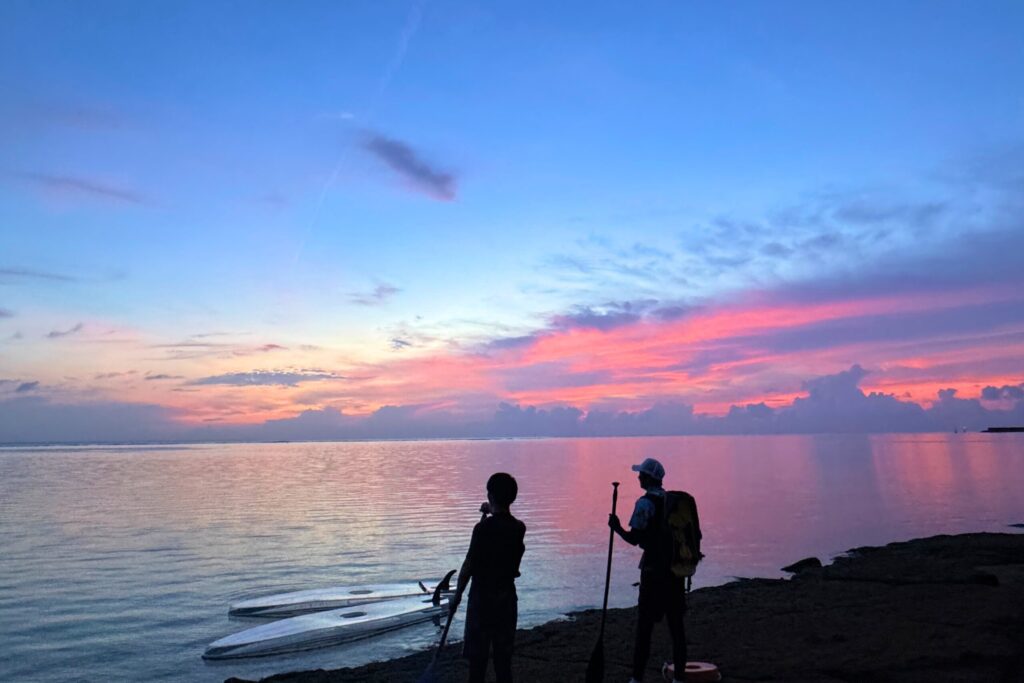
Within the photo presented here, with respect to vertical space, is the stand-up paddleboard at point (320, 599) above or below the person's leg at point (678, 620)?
Result: below

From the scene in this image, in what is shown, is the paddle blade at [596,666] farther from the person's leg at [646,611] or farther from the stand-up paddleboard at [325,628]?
the stand-up paddleboard at [325,628]

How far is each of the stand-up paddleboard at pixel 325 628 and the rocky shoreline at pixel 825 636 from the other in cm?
322

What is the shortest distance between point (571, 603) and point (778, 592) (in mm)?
5703

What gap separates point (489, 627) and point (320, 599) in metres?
15.7

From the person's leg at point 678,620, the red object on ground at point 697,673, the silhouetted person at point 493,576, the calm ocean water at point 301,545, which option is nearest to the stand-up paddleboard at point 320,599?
the calm ocean water at point 301,545

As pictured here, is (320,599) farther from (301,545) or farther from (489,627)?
(489,627)

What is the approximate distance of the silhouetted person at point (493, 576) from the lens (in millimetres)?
7135

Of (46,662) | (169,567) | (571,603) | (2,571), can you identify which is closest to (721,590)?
(571,603)

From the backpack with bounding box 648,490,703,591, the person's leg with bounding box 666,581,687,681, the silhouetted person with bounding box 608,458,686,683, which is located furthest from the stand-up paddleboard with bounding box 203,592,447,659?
the backpack with bounding box 648,490,703,591

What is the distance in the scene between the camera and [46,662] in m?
16.4

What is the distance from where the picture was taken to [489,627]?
7238 mm

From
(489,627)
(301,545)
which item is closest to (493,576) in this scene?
(489,627)

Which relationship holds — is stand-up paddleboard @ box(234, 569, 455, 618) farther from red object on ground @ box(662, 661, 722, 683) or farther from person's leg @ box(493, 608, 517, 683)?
person's leg @ box(493, 608, 517, 683)

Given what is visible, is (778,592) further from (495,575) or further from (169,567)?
(169,567)
